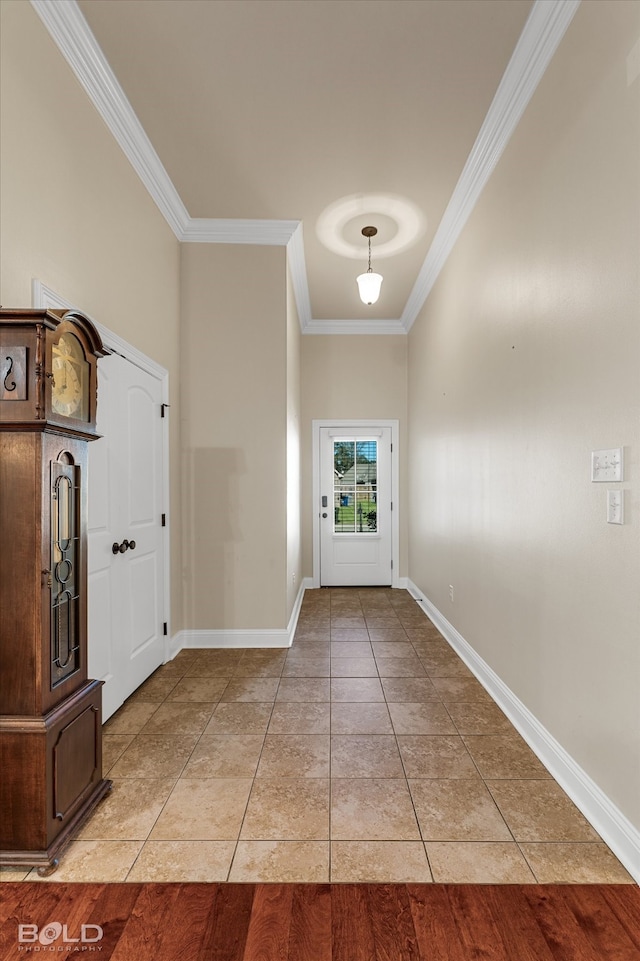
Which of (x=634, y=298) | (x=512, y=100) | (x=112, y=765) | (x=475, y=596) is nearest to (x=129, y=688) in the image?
(x=112, y=765)

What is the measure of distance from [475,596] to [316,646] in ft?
4.42

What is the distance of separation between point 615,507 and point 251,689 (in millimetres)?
2352

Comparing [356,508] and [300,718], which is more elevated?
[356,508]

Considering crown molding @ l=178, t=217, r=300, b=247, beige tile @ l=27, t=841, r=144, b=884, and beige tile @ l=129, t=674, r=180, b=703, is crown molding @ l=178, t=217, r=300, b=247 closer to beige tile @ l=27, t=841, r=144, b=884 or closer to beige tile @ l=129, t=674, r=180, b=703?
beige tile @ l=129, t=674, r=180, b=703

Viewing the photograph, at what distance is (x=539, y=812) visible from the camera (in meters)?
1.96

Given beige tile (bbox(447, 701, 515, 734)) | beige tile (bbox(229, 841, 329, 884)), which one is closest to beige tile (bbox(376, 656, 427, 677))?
beige tile (bbox(447, 701, 515, 734))

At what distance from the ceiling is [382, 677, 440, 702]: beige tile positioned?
10.6ft

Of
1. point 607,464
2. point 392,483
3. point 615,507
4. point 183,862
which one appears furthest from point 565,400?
point 392,483

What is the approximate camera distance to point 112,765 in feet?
7.54

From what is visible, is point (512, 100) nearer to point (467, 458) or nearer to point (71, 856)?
point (467, 458)

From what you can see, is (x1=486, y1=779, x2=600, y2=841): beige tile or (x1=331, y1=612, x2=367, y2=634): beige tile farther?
(x1=331, y1=612, x2=367, y2=634): beige tile

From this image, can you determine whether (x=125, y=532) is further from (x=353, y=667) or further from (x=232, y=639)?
(x=353, y=667)

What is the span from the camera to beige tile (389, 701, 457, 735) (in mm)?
2602

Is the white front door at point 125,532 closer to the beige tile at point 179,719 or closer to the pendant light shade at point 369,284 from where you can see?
the beige tile at point 179,719
